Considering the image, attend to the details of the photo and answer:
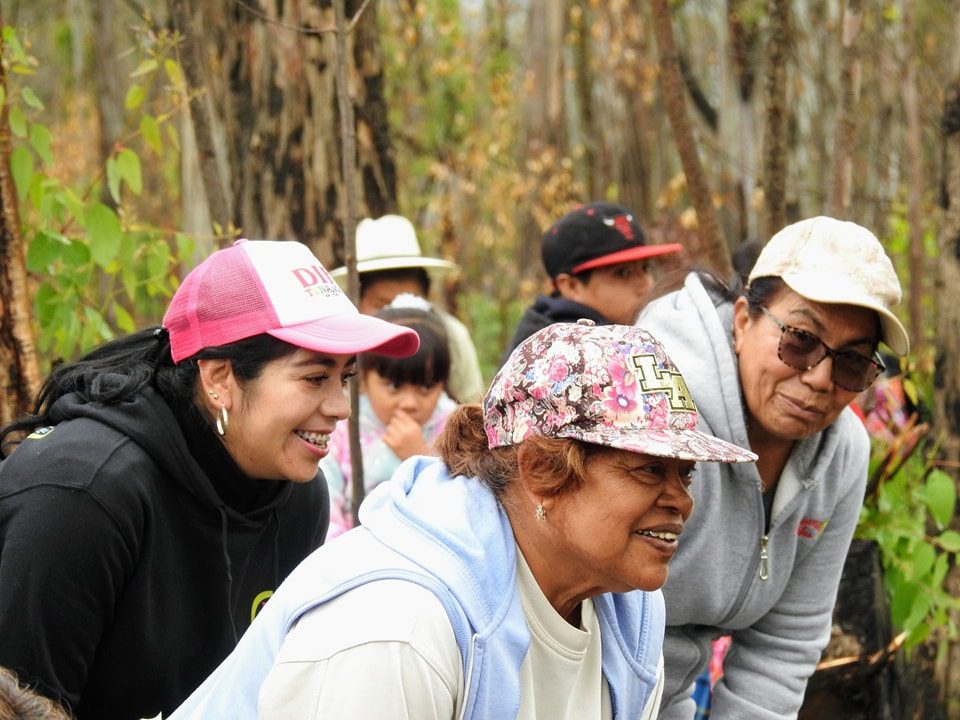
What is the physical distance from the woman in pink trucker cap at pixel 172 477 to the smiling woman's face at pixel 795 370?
87 cm

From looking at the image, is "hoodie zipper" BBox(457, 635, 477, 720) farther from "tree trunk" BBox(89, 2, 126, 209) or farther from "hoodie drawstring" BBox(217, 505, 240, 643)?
"tree trunk" BBox(89, 2, 126, 209)

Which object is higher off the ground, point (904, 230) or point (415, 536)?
point (415, 536)

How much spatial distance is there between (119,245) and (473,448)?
2022 millimetres

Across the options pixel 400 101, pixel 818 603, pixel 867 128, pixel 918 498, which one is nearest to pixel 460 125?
pixel 400 101

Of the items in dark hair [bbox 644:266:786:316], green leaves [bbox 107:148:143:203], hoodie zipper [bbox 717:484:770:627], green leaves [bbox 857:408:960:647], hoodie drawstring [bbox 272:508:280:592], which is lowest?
green leaves [bbox 857:408:960:647]

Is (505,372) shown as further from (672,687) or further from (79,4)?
(79,4)

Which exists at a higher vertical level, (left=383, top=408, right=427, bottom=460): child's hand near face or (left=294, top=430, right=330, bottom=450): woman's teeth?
(left=294, top=430, right=330, bottom=450): woman's teeth

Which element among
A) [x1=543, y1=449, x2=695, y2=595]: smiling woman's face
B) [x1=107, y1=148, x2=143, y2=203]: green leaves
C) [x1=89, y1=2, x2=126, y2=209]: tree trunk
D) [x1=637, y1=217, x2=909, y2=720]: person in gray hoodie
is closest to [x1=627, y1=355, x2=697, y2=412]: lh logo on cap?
[x1=543, y1=449, x2=695, y2=595]: smiling woman's face

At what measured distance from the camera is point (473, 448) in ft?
7.82

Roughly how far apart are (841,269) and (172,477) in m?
1.63

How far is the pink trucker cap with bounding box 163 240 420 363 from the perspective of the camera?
265 cm

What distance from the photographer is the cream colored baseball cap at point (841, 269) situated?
9.59ft

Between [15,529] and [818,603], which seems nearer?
[15,529]

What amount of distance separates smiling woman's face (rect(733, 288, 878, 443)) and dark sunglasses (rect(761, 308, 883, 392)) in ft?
0.04
